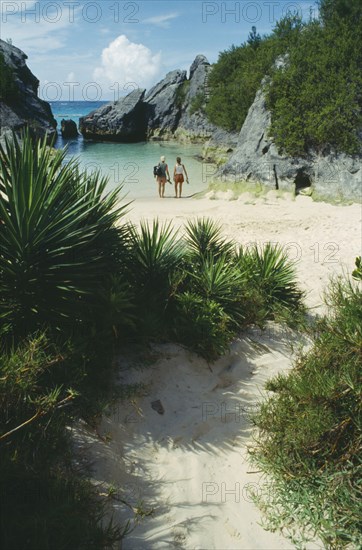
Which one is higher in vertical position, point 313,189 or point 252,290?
point 313,189

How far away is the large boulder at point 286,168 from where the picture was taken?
642 inches

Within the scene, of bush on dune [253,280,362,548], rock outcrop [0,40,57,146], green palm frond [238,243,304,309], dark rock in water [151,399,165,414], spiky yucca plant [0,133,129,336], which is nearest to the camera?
bush on dune [253,280,362,548]

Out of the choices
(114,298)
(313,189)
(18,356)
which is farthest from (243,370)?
(313,189)

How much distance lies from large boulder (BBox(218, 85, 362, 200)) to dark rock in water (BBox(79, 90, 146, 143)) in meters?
31.8

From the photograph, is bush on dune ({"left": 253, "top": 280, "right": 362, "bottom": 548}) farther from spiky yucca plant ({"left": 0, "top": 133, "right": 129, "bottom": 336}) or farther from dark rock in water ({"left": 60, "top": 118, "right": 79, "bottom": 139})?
dark rock in water ({"left": 60, "top": 118, "right": 79, "bottom": 139})

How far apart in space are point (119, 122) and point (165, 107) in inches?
206

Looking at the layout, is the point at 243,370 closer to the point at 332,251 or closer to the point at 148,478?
the point at 148,478

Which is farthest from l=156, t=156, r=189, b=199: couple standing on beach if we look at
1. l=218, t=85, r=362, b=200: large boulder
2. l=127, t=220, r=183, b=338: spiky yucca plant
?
l=127, t=220, r=183, b=338: spiky yucca plant

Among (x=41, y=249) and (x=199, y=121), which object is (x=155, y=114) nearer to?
(x=199, y=121)

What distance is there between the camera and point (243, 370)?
6008 millimetres

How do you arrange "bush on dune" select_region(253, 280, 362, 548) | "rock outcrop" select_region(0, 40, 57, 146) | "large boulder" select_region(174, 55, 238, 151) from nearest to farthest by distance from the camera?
"bush on dune" select_region(253, 280, 362, 548) < "large boulder" select_region(174, 55, 238, 151) < "rock outcrop" select_region(0, 40, 57, 146)

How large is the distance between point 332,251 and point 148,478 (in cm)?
743

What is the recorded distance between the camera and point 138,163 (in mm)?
31547

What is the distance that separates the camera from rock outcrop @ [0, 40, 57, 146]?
36.1 metres
